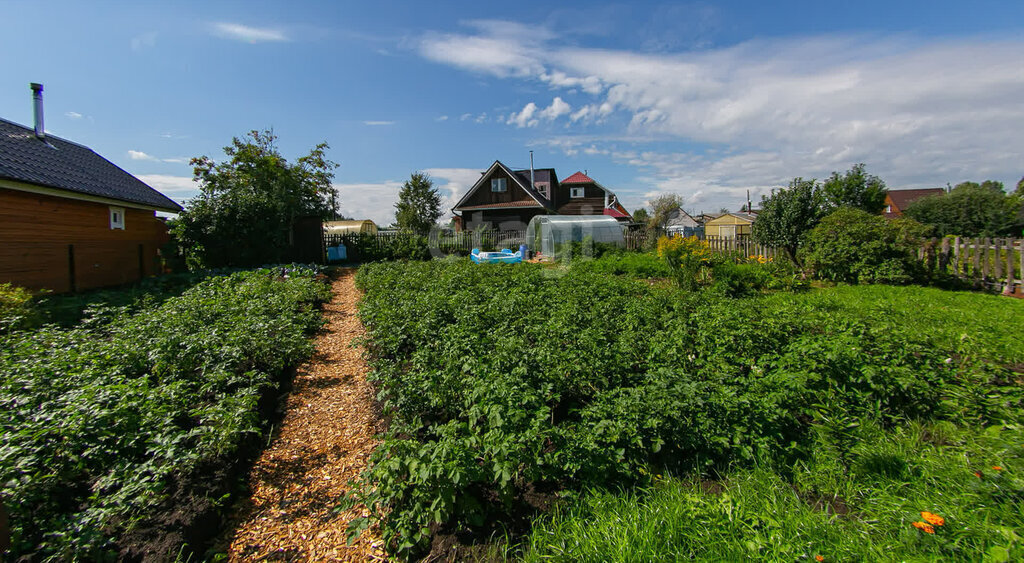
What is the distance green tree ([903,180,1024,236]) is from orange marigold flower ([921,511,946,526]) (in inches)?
952

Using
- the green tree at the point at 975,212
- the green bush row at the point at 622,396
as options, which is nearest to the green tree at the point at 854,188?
the green tree at the point at 975,212

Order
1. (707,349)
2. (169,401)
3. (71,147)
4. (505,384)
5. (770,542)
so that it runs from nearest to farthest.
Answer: (770,542)
(505,384)
(169,401)
(707,349)
(71,147)

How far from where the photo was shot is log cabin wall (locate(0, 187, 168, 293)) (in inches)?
366

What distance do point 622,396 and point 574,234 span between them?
16617 millimetres

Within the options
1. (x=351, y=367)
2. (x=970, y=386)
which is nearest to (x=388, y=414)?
(x=351, y=367)

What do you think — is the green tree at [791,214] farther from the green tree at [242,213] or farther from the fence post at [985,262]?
the green tree at [242,213]

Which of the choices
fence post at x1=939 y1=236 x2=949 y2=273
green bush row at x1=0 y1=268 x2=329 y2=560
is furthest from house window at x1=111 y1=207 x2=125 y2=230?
fence post at x1=939 y1=236 x2=949 y2=273

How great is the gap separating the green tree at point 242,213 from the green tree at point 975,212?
29.1m

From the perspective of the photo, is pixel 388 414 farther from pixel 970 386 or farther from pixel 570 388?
pixel 970 386

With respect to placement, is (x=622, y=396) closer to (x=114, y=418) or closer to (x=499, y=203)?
(x=114, y=418)

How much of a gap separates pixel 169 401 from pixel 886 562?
16.0 feet

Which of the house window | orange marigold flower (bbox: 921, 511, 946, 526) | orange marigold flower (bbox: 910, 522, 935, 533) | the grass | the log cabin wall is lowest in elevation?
the grass

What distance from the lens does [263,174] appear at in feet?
65.6

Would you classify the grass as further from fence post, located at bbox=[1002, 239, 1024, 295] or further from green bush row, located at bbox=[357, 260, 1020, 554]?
fence post, located at bbox=[1002, 239, 1024, 295]
